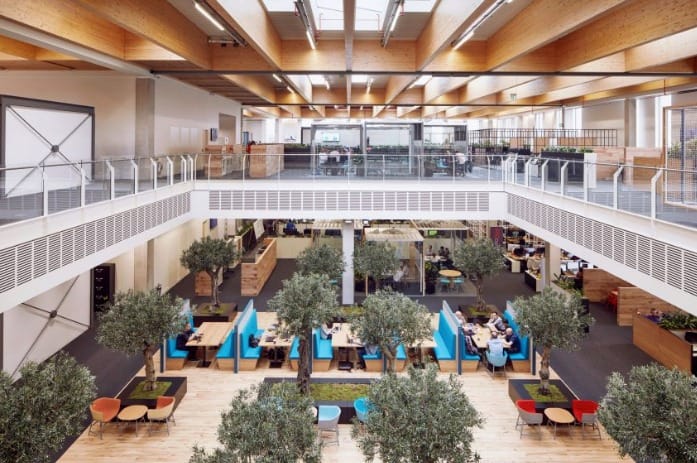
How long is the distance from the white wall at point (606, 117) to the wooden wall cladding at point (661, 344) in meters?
11.4

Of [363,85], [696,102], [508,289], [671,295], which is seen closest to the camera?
[671,295]

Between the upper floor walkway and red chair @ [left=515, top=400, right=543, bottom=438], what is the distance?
10.4ft

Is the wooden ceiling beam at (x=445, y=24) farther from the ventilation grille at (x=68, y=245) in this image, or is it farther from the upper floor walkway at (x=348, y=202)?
the ventilation grille at (x=68, y=245)

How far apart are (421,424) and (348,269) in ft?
42.7

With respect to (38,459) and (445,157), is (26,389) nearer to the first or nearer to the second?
(38,459)

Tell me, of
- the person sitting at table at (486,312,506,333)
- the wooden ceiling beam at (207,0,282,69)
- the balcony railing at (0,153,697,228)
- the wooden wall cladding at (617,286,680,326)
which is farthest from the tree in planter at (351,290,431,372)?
the wooden wall cladding at (617,286,680,326)

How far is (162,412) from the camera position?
10.4m

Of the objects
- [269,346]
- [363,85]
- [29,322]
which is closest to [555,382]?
[269,346]

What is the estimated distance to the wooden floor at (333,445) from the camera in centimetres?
963

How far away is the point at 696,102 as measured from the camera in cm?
1809

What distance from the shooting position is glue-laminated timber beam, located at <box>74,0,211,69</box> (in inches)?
341

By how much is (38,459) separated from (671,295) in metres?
9.13

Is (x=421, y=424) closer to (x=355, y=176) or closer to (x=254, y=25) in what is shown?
(x=254, y=25)

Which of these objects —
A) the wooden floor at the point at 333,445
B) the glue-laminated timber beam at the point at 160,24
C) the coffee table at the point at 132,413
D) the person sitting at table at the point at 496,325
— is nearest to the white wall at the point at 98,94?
the glue-laminated timber beam at the point at 160,24
